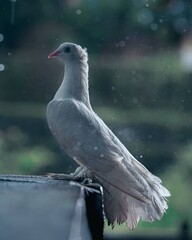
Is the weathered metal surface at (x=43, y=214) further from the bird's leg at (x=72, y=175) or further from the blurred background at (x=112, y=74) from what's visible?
the blurred background at (x=112, y=74)

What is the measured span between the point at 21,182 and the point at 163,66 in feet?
A: 21.3

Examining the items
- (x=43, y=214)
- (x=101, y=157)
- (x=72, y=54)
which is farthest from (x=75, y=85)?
(x=43, y=214)

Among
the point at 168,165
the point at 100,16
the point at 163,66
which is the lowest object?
the point at 168,165

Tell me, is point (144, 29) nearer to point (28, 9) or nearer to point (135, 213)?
point (28, 9)

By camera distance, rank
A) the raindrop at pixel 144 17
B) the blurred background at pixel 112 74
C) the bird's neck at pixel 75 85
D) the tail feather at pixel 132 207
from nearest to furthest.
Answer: the tail feather at pixel 132 207 → the bird's neck at pixel 75 85 → the blurred background at pixel 112 74 → the raindrop at pixel 144 17

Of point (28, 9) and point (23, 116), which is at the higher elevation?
point (28, 9)

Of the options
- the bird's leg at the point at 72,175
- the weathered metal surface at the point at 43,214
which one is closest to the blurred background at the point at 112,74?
the bird's leg at the point at 72,175

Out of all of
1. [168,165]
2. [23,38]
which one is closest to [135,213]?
[168,165]

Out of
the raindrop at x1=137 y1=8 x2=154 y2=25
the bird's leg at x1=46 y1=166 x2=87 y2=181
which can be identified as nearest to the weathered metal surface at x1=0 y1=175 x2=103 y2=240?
the bird's leg at x1=46 y1=166 x2=87 y2=181

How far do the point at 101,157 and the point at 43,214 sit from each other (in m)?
0.57

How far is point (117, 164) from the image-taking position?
138cm

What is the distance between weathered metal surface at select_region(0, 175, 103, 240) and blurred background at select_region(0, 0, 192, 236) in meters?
5.57

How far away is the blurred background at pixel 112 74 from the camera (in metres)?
6.77

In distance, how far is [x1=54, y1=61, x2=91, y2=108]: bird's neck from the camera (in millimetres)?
1574
